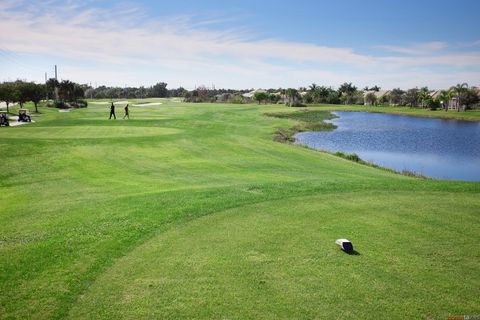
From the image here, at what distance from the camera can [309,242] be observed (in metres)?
9.53

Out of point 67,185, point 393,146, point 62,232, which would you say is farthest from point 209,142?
point 393,146

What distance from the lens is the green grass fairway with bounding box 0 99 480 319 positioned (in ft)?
22.6

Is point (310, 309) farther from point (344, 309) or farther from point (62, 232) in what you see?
point (62, 232)

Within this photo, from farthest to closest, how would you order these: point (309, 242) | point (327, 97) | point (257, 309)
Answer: point (327, 97), point (309, 242), point (257, 309)

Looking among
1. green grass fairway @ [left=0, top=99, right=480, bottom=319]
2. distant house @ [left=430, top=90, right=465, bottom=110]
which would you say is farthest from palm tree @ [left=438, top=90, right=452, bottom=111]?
green grass fairway @ [left=0, top=99, right=480, bottom=319]

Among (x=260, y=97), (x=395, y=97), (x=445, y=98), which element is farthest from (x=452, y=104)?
(x=260, y=97)

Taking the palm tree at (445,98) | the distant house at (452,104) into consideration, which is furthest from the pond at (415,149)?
the palm tree at (445,98)

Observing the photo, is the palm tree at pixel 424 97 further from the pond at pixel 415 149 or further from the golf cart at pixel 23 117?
the golf cart at pixel 23 117

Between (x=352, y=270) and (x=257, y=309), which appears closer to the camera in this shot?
(x=257, y=309)

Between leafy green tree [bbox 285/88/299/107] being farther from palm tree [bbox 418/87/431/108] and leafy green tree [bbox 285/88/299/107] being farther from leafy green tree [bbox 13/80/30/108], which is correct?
leafy green tree [bbox 13/80/30/108]

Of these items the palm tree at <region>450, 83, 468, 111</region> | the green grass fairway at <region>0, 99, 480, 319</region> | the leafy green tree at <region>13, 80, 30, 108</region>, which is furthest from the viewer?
the palm tree at <region>450, 83, 468, 111</region>

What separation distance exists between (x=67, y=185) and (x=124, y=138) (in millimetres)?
13976

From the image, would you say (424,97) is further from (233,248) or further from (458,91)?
(233,248)

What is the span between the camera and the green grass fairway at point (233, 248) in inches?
271
